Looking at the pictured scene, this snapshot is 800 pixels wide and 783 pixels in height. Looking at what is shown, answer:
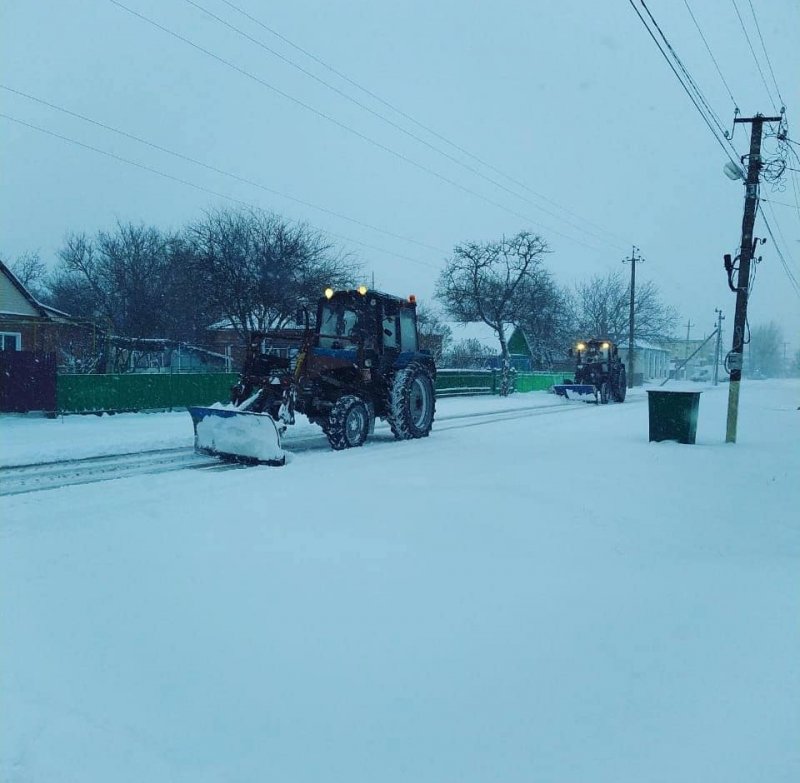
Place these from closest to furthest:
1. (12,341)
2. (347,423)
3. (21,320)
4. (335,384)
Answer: (347,423), (335,384), (21,320), (12,341)

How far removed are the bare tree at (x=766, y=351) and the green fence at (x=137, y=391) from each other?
460 feet

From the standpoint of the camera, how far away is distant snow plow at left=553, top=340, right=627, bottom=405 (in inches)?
1105

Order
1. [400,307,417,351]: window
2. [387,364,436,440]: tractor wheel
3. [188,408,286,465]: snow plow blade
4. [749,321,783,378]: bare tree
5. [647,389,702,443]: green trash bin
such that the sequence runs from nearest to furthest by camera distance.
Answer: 1. [188,408,286,465]: snow plow blade
2. [647,389,702,443]: green trash bin
3. [387,364,436,440]: tractor wheel
4. [400,307,417,351]: window
5. [749,321,783,378]: bare tree

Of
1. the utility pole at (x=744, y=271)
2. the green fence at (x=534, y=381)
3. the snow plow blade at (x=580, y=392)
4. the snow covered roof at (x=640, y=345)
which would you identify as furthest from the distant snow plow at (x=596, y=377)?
the snow covered roof at (x=640, y=345)

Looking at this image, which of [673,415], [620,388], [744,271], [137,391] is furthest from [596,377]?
[137,391]

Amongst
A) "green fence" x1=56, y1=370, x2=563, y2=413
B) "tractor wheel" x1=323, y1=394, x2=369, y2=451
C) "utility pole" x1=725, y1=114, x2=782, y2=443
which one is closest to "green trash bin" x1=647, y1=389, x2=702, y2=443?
"utility pole" x1=725, y1=114, x2=782, y2=443

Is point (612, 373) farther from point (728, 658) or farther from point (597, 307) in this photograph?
point (597, 307)

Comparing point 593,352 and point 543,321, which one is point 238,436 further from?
point 543,321

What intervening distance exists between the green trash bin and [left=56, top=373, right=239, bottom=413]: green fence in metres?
12.3

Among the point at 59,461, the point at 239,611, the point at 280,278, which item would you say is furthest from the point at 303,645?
the point at 280,278

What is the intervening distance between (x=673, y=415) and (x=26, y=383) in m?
14.4

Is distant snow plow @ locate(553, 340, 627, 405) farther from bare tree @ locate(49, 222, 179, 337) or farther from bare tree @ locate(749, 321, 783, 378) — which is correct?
bare tree @ locate(749, 321, 783, 378)

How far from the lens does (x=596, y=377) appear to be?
2812 centimetres

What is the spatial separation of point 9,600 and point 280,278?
1022 inches
